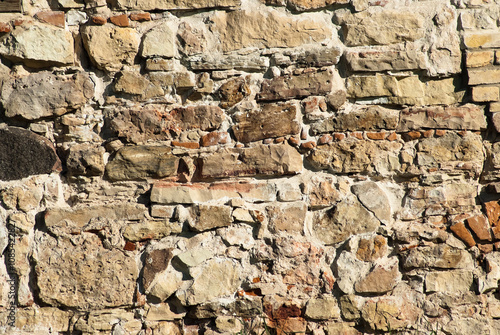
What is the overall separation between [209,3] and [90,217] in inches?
49.2

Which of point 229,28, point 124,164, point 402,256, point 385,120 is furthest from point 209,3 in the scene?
point 402,256

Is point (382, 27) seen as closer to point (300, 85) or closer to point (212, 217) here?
point (300, 85)

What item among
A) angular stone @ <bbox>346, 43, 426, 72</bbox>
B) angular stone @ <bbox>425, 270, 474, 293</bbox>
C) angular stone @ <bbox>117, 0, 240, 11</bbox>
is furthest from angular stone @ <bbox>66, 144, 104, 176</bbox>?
angular stone @ <bbox>425, 270, 474, 293</bbox>

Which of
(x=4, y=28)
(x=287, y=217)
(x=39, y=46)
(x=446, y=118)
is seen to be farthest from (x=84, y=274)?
(x=446, y=118)

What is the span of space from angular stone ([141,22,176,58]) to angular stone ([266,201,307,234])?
962 mm

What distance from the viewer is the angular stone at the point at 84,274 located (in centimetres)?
226

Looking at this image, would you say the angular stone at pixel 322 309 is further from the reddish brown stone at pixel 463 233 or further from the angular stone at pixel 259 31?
the angular stone at pixel 259 31

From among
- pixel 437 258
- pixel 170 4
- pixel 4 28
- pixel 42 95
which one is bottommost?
pixel 437 258

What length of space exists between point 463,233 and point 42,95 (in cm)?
224

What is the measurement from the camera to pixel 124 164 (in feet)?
7.67

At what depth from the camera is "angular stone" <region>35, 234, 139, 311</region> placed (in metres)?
2.26

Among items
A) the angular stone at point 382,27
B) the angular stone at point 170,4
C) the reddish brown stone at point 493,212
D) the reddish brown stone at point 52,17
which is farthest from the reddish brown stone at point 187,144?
the reddish brown stone at point 493,212

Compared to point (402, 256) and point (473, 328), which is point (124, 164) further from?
point (473, 328)

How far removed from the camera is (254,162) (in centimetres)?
235
